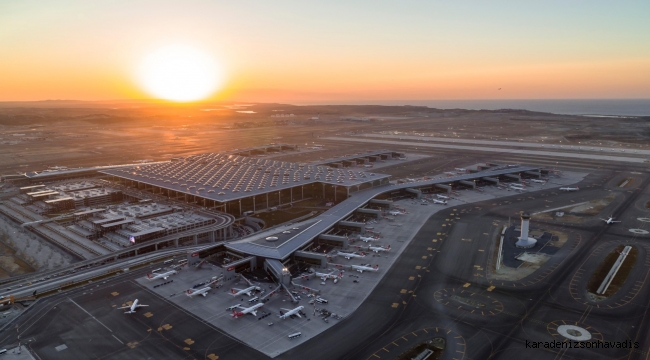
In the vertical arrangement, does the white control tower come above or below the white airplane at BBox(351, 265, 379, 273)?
above

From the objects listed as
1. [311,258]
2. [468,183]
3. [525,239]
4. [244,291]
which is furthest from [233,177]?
[525,239]

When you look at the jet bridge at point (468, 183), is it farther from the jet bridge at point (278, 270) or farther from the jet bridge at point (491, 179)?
the jet bridge at point (278, 270)

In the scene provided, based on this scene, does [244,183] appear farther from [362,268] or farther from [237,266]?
[362,268]

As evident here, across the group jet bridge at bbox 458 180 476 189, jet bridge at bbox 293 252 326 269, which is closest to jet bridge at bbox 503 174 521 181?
jet bridge at bbox 458 180 476 189

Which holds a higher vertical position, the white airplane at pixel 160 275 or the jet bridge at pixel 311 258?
the jet bridge at pixel 311 258

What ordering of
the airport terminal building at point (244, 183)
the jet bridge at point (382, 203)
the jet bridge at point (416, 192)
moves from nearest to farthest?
the airport terminal building at point (244, 183), the jet bridge at point (382, 203), the jet bridge at point (416, 192)

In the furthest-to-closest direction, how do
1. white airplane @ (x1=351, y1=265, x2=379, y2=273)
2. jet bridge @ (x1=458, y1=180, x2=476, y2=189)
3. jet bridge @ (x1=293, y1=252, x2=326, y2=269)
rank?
jet bridge @ (x1=458, y1=180, x2=476, y2=189) < jet bridge @ (x1=293, y1=252, x2=326, y2=269) < white airplane @ (x1=351, y1=265, x2=379, y2=273)

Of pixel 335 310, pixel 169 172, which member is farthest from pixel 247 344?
pixel 169 172

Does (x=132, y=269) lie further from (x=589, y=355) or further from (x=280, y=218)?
(x=589, y=355)

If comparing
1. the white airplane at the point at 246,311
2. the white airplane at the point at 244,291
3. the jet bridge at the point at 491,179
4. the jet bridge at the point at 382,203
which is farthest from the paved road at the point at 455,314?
the jet bridge at the point at 491,179

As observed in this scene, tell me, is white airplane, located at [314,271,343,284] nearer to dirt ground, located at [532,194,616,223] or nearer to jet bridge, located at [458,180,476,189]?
dirt ground, located at [532,194,616,223]

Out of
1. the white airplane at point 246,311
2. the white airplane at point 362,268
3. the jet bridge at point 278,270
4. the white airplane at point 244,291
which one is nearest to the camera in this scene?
the white airplane at point 246,311

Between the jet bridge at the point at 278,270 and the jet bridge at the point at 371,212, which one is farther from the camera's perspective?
the jet bridge at the point at 371,212
